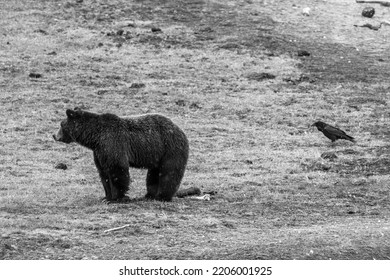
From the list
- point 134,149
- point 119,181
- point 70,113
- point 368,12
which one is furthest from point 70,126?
point 368,12

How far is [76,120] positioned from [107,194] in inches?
58.9

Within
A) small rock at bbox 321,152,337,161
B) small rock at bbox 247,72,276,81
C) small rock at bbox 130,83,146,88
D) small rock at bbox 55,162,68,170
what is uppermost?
small rock at bbox 321,152,337,161

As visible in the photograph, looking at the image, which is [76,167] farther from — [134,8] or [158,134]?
[134,8]

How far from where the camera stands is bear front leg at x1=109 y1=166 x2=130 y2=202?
14.5m

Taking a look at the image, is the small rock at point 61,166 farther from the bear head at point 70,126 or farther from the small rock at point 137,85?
the small rock at point 137,85

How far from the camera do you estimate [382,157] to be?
66.7 feet

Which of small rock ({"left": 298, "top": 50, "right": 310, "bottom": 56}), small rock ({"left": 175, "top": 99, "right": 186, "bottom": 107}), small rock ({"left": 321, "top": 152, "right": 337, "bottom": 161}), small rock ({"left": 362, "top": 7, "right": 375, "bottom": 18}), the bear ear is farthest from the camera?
small rock ({"left": 362, "top": 7, "right": 375, "bottom": 18})

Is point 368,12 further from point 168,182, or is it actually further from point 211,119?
point 168,182

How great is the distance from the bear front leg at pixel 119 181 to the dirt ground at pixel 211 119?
36 cm

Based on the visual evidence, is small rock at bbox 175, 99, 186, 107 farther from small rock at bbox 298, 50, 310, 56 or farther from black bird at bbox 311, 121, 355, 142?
small rock at bbox 298, 50, 310, 56

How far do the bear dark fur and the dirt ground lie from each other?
43 centimetres

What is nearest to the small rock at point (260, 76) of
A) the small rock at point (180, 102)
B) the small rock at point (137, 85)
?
the small rock at point (180, 102)

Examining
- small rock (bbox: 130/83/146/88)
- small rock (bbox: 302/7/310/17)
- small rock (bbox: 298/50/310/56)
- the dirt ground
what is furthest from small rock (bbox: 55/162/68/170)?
small rock (bbox: 302/7/310/17)

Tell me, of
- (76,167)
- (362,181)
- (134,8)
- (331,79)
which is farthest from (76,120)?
(134,8)
